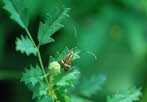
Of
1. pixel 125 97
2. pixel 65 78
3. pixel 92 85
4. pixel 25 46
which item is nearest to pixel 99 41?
pixel 92 85

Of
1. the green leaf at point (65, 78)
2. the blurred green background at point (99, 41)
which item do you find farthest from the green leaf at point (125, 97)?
the blurred green background at point (99, 41)

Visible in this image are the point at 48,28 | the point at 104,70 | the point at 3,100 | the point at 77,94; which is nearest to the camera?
the point at 48,28

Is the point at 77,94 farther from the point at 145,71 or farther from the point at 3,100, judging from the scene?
the point at 145,71

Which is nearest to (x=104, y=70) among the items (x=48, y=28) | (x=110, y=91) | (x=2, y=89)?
(x=110, y=91)

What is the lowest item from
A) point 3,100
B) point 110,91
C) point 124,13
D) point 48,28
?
point 48,28

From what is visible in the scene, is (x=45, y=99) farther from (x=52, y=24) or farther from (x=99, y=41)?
(x=99, y=41)

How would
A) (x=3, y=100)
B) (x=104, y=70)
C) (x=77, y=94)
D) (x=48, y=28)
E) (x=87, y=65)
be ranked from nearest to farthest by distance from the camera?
1. (x=48, y=28)
2. (x=77, y=94)
3. (x=3, y=100)
4. (x=87, y=65)
5. (x=104, y=70)

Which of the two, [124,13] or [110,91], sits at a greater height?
[124,13]
